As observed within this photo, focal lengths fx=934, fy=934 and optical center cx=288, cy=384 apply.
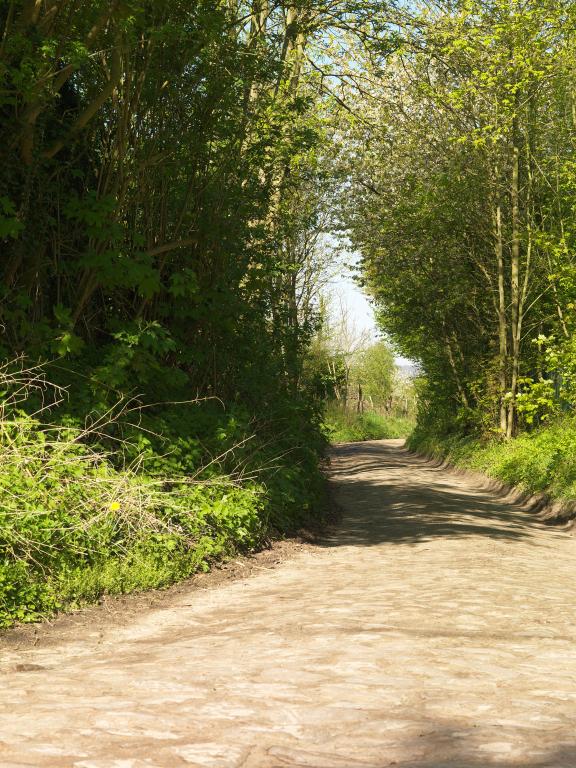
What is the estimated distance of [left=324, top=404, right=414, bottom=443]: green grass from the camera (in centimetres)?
5475

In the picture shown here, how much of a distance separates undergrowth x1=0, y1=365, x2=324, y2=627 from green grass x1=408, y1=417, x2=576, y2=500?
7.43 metres

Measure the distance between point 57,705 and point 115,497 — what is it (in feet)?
15.0

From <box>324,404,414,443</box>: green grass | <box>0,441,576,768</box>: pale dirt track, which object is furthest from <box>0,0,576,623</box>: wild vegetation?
<box>324,404,414,443</box>: green grass

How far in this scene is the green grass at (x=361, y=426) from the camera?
180 ft

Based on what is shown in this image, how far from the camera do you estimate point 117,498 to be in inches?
362

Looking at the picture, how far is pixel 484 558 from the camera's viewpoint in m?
11.5

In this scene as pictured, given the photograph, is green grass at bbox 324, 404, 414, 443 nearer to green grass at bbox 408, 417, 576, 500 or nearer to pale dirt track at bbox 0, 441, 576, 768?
green grass at bbox 408, 417, 576, 500

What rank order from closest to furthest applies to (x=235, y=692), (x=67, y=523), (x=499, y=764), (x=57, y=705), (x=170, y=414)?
1. (x=499, y=764)
2. (x=57, y=705)
3. (x=235, y=692)
4. (x=67, y=523)
5. (x=170, y=414)

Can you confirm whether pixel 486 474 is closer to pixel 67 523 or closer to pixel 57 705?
pixel 67 523

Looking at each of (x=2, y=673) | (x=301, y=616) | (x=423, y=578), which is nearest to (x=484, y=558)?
(x=423, y=578)

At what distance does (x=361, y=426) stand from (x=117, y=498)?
52.4 metres

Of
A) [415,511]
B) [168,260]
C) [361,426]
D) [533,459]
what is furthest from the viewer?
[361,426]

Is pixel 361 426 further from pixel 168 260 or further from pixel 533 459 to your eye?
pixel 168 260

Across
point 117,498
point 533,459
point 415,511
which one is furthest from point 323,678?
point 533,459
